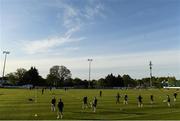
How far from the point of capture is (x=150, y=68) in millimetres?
170750

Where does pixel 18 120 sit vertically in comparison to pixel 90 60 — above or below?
below

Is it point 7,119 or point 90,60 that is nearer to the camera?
point 7,119

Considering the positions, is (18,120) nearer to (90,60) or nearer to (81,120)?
(81,120)

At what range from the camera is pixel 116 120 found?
3269 cm

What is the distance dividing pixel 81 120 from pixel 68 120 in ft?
4.50

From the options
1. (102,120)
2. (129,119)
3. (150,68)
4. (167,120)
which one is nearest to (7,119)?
(102,120)

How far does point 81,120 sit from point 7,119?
25.9 feet

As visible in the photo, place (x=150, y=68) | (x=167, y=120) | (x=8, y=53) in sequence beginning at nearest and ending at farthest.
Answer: (x=167, y=120) < (x=8, y=53) < (x=150, y=68)

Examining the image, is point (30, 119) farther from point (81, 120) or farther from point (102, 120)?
point (102, 120)

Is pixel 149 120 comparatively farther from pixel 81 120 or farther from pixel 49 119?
pixel 49 119

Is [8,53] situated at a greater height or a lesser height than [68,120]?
greater

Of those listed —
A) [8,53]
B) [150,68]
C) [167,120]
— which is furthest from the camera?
[150,68]

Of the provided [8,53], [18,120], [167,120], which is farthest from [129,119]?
[8,53]

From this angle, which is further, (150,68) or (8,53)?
(150,68)
